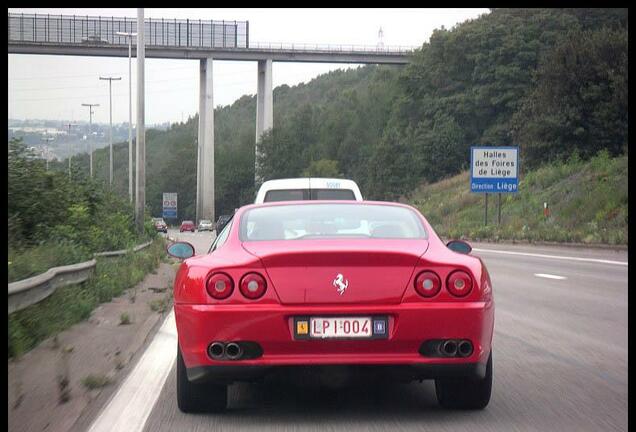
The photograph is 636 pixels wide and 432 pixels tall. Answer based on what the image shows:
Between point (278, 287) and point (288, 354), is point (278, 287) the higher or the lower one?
the higher one

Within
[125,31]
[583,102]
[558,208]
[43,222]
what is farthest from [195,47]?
[43,222]

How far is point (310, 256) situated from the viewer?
626 cm

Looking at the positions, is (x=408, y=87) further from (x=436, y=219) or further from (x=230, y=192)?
(x=230, y=192)

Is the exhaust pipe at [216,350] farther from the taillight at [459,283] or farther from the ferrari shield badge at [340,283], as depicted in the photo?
the taillight at [459,283]

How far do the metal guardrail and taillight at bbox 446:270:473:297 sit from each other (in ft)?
14.2

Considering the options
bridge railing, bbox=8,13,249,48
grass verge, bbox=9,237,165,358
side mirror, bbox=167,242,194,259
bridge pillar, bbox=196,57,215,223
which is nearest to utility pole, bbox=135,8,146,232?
grass verge, bbox=9,237,165,358

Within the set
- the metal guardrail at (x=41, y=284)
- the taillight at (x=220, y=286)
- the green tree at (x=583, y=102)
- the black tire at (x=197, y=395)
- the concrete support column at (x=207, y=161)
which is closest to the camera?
the taillight at (x=220, y=286)

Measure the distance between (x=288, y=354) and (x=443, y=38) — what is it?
90159 mm

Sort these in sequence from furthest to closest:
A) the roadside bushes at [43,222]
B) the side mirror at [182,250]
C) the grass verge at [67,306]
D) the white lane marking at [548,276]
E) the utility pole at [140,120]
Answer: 1. the utility pole at [140,120]
2. the white lane marking at [548,276]
3. the roadside bushes at [43,222]
4. the grass verge at [67,306]
5. the side mirror at [182,250]

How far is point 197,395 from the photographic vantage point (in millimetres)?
6695

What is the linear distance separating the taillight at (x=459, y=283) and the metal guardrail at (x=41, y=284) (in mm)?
4334

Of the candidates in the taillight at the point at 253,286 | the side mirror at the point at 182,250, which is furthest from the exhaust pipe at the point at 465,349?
the side mirror at the point at 182,250

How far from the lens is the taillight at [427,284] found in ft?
20.6
